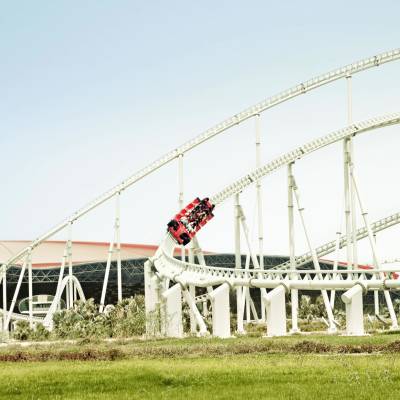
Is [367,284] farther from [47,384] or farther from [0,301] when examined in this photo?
[0,301]

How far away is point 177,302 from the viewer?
214 feet

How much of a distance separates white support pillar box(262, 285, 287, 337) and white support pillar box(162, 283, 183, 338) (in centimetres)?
880

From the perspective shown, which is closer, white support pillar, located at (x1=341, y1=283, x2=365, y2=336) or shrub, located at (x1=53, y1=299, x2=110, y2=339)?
white support pillar, located at (x1=341, y1=283, x2=365, y2=336)

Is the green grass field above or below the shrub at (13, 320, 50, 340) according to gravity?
below

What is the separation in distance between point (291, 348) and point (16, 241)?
90.3m

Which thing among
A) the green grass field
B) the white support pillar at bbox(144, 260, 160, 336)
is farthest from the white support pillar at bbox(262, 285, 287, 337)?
the green grass field

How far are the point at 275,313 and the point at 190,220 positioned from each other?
15.1 meters

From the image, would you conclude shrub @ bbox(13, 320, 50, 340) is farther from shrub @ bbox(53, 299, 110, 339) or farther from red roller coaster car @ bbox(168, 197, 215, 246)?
red roller coaster car @ bbox(168, 197, 215, 246)

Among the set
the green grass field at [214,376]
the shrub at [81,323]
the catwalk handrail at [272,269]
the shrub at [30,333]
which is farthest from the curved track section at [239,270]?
the green grass field at [214,376]

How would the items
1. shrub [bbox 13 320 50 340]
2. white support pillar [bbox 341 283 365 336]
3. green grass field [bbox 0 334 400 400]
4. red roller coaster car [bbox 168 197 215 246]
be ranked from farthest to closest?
1. red roller coaster car [bbox 168 197 215 246]
2. shrub [bbox 13 320 50 340]
3. white support pillar [bbox 341 283 365 336]
4. green grass field [bbox 0 334 400 400]

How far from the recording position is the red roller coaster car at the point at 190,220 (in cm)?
6981

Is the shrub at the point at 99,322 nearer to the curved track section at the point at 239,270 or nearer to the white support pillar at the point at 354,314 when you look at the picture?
the curved track section at the point at 239,270

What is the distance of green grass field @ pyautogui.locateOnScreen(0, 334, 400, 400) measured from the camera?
1001 inches

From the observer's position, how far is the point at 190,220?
229 ft
